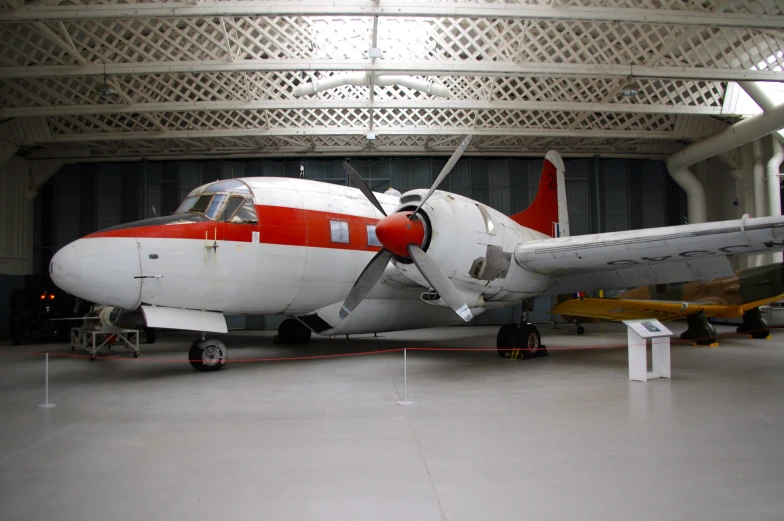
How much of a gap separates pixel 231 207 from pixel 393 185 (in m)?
13.4

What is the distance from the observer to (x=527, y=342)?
38.4ft

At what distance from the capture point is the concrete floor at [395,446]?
156 inches

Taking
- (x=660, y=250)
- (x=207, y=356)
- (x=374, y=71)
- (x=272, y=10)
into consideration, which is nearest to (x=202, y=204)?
(x=207, y=356)

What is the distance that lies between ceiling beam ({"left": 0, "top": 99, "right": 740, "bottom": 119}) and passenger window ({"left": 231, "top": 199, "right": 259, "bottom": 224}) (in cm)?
666

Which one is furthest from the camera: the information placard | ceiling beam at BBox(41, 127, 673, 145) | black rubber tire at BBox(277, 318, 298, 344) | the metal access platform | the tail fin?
ceiling beam at BBox(41, 127, 673, 145)

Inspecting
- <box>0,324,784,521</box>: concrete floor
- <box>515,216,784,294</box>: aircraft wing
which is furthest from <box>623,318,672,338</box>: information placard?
<box>515,216,784,294</box>: aircraft wing

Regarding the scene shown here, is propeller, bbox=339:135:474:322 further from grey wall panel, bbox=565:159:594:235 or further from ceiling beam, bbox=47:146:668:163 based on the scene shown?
grey wall panel, bbox=565:159:594:235

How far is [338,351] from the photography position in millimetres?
14094

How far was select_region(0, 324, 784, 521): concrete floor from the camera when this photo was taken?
3.97 metres

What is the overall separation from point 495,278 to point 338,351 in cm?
574

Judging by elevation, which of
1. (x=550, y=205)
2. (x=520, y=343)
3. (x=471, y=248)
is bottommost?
(x=520, y=343)

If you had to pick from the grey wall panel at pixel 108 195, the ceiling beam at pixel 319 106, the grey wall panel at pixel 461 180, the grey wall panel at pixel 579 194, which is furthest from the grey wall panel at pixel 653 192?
the grey wall panel at pixel 108 195

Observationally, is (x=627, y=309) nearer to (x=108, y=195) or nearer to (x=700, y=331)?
(x=700, y=331)

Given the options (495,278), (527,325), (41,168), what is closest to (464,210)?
(495,278)
